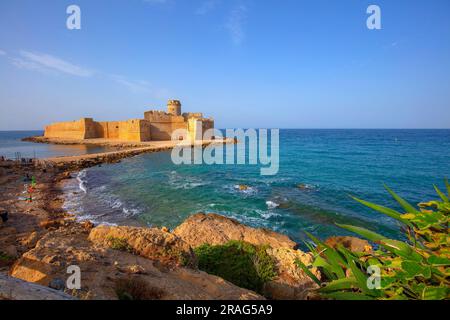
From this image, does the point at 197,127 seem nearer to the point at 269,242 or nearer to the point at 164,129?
the point at 164,129

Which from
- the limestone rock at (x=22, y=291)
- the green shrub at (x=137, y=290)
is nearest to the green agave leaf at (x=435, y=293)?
the limestone rock at (x=22, y=291)

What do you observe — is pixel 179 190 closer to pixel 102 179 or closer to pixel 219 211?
pixel 219 211

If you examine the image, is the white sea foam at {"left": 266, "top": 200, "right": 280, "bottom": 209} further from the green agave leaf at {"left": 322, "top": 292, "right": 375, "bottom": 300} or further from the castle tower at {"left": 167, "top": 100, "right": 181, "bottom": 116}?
the castle tower at {"left": 167, "top": 100, "right": 181, "bottom": 116}

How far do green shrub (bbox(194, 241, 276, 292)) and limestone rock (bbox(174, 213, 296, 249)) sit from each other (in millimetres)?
1189

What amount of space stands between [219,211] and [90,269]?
8451mm

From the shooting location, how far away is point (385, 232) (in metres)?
9.25

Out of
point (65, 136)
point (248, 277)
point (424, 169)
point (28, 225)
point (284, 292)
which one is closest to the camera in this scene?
point (284, 292)

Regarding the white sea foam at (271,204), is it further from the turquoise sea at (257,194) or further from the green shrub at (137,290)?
the green shrub at (137,290)

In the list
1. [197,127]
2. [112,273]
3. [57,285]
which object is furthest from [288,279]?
[197,127]

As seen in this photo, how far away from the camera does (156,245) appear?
471 centimetres

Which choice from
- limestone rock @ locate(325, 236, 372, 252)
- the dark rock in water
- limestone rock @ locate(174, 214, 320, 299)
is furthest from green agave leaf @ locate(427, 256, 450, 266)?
limestone rock @ locate(325, 236, 372, 252)

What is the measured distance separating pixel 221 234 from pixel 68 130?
71769mm

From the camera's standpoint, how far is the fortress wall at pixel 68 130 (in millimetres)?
57312
